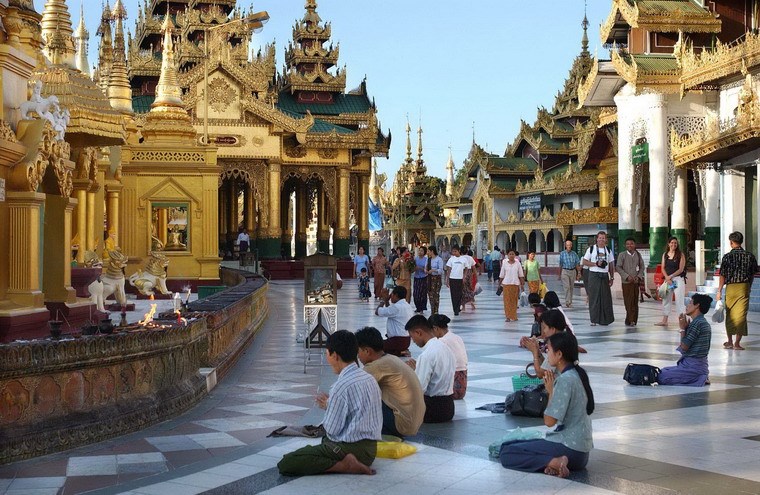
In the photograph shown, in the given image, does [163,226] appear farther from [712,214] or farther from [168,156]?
[712,214]

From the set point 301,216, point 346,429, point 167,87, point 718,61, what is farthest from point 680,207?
point 346,429

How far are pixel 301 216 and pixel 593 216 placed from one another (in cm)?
1730

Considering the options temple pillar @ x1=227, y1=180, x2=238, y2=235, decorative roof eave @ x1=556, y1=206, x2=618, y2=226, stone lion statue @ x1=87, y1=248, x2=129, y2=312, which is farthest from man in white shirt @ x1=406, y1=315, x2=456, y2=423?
temple pillar @ x1=227, y1=180, x2=238, y2=235

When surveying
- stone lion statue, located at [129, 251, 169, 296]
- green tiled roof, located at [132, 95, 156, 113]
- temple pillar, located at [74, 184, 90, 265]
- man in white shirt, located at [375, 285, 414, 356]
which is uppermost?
green tiled roof, located at [132, 95, 156, 113]

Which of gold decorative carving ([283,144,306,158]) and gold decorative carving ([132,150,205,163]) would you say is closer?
gold decorative carving ([132,150,205,163])

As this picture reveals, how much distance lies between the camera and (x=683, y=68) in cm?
2956

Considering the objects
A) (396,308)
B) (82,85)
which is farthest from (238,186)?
(396,308)

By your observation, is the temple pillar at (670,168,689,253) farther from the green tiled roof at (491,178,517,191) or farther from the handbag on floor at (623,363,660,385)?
the green tiled roof at (491,178,517,191)

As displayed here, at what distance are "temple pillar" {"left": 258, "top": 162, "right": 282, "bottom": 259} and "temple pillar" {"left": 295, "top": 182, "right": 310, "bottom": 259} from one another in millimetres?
6770

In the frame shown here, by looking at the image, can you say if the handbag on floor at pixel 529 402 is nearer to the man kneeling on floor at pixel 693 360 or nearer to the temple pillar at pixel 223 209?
the man kneeling on floor at pixel 693 360

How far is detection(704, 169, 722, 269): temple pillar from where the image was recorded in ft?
97.6

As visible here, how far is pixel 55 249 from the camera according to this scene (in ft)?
44.7

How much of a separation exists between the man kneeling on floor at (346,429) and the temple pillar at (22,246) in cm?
588

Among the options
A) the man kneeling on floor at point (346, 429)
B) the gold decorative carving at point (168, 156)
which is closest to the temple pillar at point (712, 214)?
the gold decorative carving at point (168, 156)
